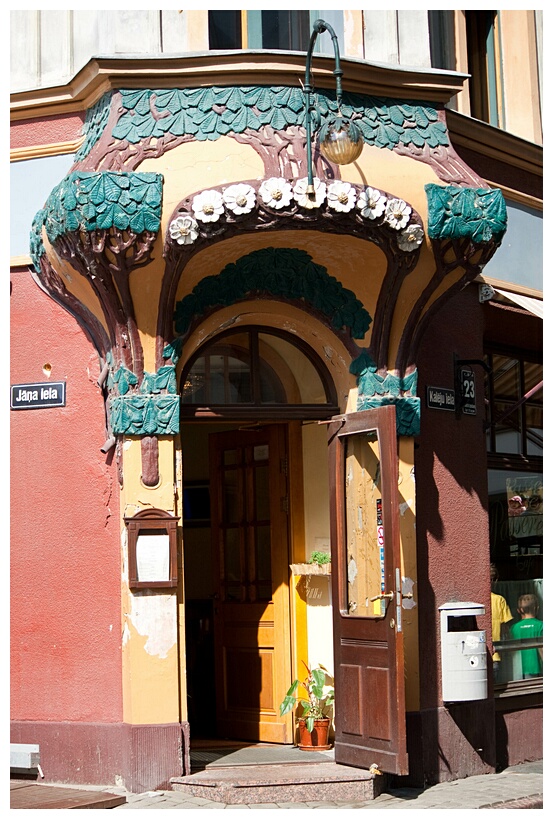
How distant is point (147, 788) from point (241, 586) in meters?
2.44

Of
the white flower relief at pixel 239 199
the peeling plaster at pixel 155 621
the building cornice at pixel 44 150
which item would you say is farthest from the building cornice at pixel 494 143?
the peeling plaster at pixel 155 621

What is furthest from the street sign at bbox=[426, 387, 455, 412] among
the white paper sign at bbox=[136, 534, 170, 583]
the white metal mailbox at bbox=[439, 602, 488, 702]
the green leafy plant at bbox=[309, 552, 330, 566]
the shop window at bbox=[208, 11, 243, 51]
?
the shop window at bbox=[208, 11, 243, 51]

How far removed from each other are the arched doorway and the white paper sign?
3.36 feet

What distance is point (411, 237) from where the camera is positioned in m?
9.35

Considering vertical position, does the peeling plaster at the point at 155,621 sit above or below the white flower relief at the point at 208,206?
below

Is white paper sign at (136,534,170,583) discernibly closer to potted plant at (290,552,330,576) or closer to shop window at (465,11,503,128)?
potted plant at (290,552,330,576)

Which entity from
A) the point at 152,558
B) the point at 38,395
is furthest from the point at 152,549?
the point at 38,395

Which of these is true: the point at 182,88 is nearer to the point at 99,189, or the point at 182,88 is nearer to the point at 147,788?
the point at 99,189

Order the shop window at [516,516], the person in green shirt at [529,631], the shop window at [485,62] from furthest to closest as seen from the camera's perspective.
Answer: the shop window at [485,62]
the person in green shirt at [529,631]
the shop window at [516,516]

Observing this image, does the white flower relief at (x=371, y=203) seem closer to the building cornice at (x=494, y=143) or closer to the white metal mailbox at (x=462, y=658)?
the building cornice at (x=494, y=143)

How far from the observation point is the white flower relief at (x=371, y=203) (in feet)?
29.6

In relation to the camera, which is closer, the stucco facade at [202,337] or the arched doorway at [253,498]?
the stucco facade at [202,337]

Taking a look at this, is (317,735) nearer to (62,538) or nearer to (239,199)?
(62,538)

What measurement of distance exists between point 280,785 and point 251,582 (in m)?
2.39
